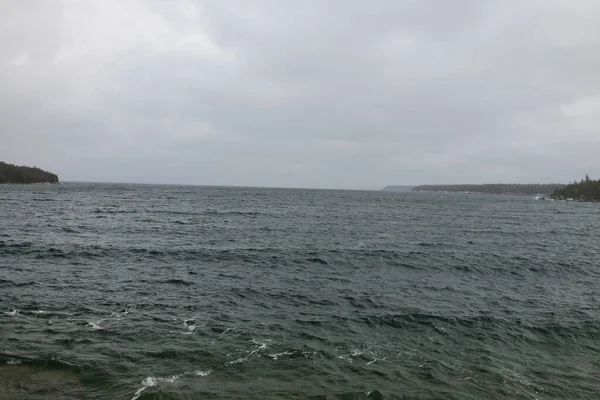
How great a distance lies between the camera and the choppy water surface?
15.3 m

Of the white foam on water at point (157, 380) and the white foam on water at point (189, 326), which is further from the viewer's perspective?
the white foam on water at point (189, 326)

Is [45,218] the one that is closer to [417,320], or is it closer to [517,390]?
[417,320]

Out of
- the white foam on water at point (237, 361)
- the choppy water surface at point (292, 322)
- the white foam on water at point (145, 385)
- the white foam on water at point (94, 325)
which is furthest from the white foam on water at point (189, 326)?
the white foam on water at point (145, 385)

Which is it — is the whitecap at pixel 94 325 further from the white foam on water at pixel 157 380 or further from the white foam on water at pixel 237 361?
the white foam on water at pixel 237 361

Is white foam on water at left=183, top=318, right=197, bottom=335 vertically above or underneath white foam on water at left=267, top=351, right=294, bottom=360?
above

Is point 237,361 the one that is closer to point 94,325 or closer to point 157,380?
point 157,380

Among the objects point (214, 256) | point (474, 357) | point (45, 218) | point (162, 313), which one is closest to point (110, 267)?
point (214, 256)

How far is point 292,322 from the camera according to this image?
21719 millimetres

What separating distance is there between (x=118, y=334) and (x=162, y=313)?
3393mm

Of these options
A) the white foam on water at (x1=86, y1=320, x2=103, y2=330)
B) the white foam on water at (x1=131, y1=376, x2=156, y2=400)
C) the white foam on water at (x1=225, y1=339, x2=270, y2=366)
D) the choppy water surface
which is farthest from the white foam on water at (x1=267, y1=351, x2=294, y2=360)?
the white foam on water at (x1=86, y1=320, x2=103, y2=330)

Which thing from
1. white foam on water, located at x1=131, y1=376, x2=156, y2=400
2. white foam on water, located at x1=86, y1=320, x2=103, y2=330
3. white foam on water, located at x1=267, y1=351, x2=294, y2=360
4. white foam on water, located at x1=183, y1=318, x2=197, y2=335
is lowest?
white foam on water, located at x1=267, y1=351, x2=294, y2=360

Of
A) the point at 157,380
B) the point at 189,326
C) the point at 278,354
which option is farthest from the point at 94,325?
the point at 278,354

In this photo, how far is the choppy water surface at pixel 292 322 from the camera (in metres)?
15.3

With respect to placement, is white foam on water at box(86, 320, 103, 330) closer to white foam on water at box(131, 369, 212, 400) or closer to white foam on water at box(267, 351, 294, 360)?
white foam on water at box(131, 369, 212, 400)
